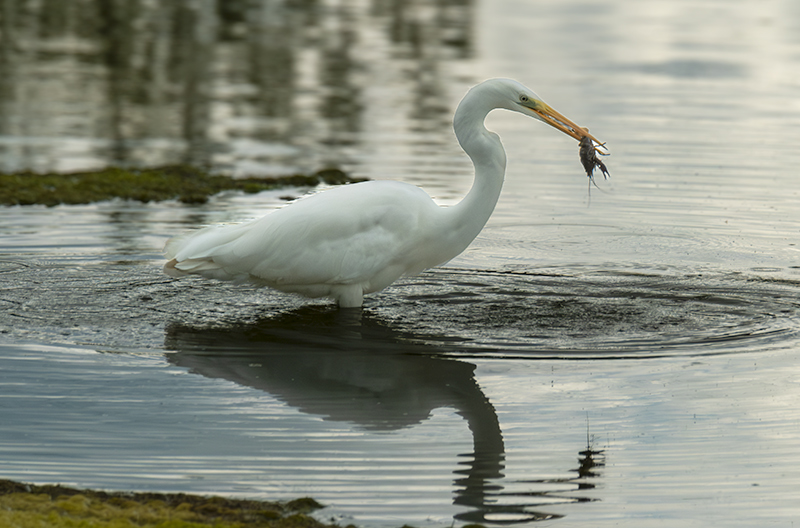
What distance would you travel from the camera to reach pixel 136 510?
14.0 feet

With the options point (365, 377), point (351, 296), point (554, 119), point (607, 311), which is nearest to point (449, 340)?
point (365, 377)

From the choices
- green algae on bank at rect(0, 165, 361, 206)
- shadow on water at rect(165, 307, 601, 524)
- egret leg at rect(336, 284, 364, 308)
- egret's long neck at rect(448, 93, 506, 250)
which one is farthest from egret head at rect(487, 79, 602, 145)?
green algae on bank at rect(0, 165, 361, 206)

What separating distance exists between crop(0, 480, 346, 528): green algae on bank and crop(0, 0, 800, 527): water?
0.13m

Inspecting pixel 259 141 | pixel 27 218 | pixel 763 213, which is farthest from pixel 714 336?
pixel 259 141

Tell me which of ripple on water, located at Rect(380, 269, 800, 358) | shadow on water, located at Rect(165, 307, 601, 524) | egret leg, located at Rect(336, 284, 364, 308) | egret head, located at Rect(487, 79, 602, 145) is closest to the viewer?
shadow on water, located at Rect(165, 307, 601, 524)

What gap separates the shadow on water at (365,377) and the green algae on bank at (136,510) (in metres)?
0.78

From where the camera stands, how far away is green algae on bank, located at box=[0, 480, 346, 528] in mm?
4113

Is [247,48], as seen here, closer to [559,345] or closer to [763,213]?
[763,213]

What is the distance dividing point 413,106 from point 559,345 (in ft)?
36.9

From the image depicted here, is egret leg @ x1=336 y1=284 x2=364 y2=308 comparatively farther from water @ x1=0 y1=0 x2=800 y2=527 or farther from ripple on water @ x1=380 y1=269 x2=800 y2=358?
ripple on water @ x1=380 y1=269 x2=800 y2=358

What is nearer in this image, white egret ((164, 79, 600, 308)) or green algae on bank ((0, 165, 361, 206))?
white egret ((164, 79, 600, 308))

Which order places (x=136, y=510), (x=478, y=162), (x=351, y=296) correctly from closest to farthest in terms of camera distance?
(x=136, y=510), (x=478, y=162), (x=351, y=296)

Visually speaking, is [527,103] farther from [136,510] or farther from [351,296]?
[136,510]

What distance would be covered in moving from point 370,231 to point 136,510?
310cm
